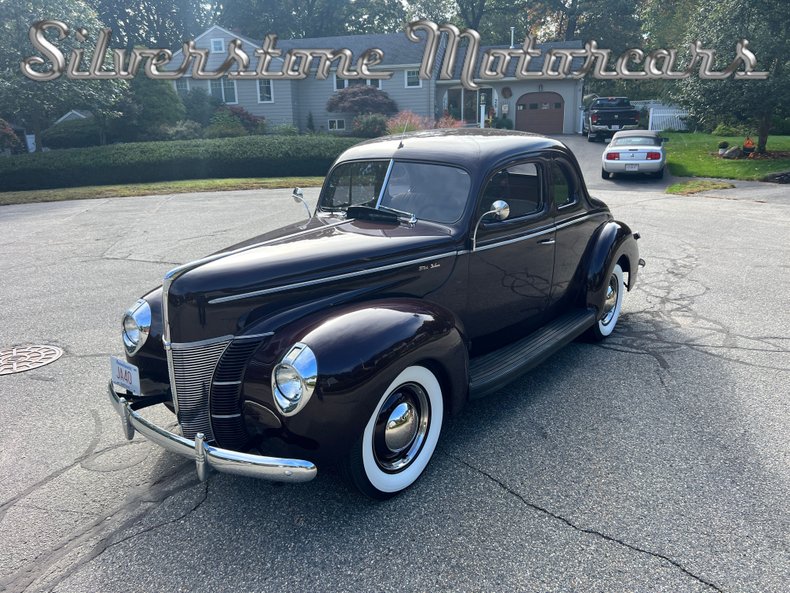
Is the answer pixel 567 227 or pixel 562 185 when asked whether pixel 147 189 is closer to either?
pixel 562 185

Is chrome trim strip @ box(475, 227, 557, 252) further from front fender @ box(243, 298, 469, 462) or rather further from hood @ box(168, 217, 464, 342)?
front fender @ box(243, 298, 469, 462)

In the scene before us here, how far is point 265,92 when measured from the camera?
1356 inches

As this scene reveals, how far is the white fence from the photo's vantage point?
1303 inches

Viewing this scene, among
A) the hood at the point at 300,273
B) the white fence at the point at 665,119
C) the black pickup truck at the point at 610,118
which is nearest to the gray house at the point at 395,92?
the white fence at the point at 665,119

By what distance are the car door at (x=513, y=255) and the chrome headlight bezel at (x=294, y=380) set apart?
1.57 metres

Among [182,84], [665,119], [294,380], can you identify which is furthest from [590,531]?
[182,84]

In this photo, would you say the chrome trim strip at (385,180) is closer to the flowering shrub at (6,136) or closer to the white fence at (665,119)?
the flowering shrub at (6,136)

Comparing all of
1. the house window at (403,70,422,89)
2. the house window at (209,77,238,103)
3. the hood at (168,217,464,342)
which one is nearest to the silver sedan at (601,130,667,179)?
the hood at (168,217,464,342)

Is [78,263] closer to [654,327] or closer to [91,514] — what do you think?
[91,514]

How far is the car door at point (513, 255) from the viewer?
4.20 metres

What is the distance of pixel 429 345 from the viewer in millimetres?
3320

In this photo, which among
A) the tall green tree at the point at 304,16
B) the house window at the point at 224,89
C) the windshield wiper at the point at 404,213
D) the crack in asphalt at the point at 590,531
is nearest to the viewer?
the crack in asphalt at the point at 590,531

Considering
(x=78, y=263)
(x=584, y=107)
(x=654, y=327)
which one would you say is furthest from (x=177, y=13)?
(x=654, y=327)

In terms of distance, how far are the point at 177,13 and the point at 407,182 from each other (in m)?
53.4
